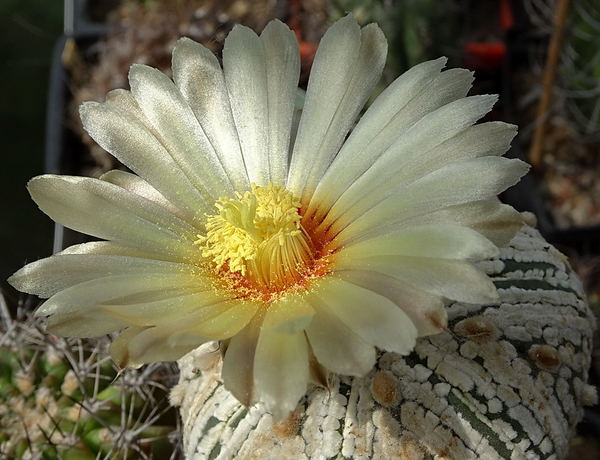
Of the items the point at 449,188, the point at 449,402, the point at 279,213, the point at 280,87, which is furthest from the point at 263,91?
the point at 449,402

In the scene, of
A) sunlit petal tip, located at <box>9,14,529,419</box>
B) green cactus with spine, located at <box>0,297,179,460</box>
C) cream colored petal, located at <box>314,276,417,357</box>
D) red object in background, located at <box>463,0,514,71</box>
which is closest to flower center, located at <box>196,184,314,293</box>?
sunlit petal tip, located at <box>9,14,529,419</box>

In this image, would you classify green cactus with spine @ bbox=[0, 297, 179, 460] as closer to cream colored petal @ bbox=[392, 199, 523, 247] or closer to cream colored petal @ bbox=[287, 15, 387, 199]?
cream colored petal @ bbox=[287, 15, 387, 199]

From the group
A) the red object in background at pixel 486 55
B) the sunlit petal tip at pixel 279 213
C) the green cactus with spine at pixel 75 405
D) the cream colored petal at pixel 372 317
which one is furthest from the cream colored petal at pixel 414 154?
the red object in background at pixel 486 55

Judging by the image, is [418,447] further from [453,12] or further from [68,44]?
[68,44]

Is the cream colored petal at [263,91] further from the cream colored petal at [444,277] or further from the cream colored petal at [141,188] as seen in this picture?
the cream colored petal at [444,277]

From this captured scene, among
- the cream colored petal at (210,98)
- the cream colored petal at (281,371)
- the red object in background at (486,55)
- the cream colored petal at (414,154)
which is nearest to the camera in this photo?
the cream colored petal at (281,371)

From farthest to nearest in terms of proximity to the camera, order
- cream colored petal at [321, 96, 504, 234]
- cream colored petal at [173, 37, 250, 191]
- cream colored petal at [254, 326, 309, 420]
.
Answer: cream colored petal at [173, 37, 250, 191]
cream colored petal at [321, 96, 504, 234]
cream colored petal at [254, 326, 309, 420]
